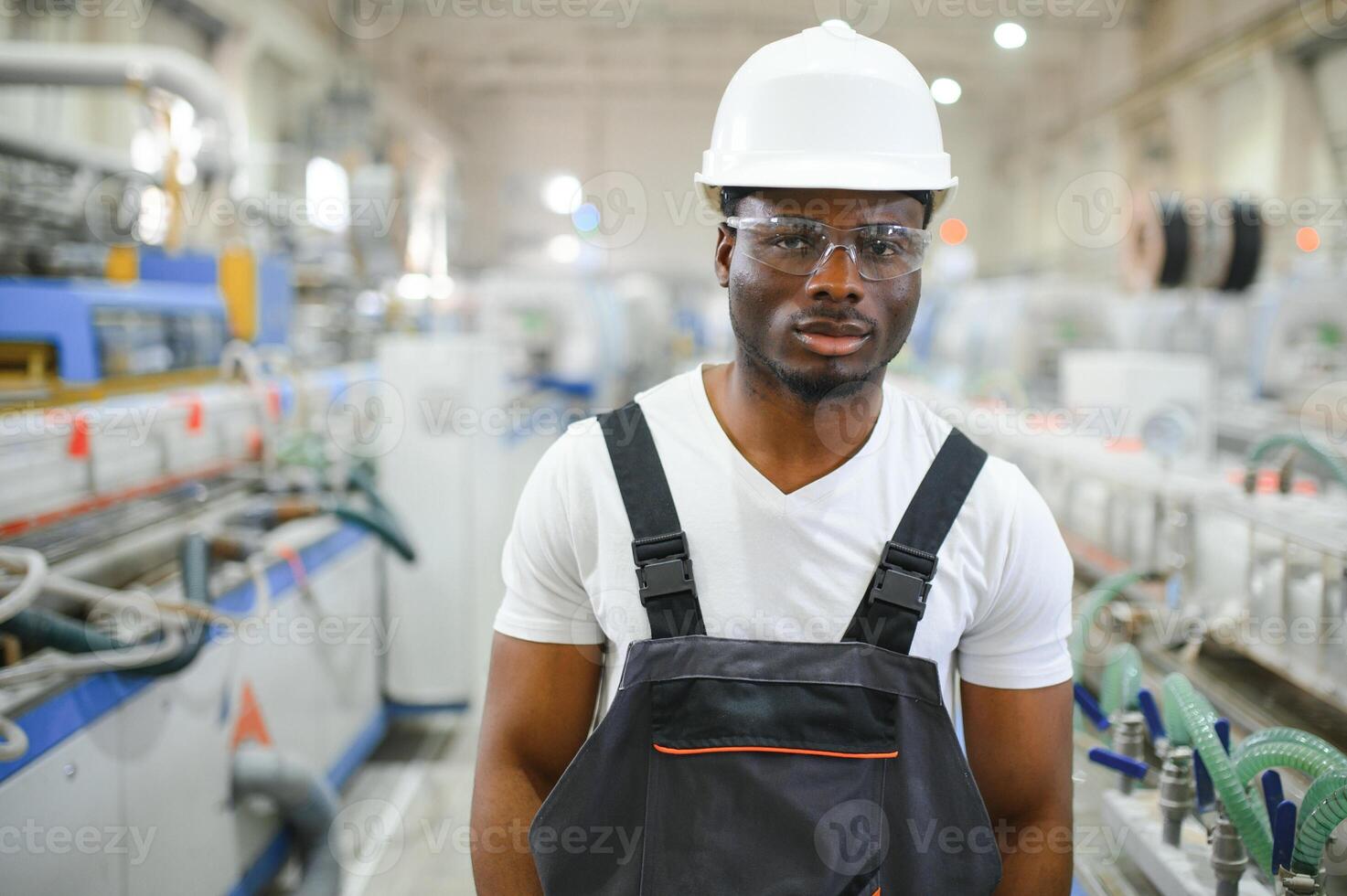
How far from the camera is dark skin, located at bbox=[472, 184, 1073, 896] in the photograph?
3.54 feet

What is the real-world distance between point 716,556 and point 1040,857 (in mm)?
541

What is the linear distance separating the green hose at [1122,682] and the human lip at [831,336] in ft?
2.90

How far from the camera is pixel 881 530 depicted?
3.64ft

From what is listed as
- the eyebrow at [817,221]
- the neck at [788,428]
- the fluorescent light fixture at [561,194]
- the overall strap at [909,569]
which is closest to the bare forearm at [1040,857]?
the overall strap at [909,569]

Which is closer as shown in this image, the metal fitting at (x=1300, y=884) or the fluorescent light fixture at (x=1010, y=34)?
the metal fitting at (x=1300, y=884)

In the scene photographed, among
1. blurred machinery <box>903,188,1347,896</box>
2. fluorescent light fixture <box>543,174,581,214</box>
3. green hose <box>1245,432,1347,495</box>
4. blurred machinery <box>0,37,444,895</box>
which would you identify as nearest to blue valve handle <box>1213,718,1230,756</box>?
blurred machinery <box>903,188,1347,896</box>

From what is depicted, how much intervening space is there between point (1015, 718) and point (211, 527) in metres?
2.10

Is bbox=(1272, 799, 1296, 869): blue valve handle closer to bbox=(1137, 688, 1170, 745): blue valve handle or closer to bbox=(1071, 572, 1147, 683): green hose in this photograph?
bbox=(1137, 688, 1170, 745): blue valve handle

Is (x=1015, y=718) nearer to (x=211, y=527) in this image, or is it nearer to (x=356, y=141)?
(x=211, y=527)

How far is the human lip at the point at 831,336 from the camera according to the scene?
3.46 ft

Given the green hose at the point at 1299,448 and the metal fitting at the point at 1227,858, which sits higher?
the green hose at the point at 1299,448

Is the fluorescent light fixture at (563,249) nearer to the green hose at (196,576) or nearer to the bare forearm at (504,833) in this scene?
the green hose at (196,576)

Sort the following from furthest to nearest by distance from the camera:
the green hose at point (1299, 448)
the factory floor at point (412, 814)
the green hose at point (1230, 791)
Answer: the factory floor at point (412, 814) → the green hose at point (1299, 448) → the green hose at point (1230, 791)

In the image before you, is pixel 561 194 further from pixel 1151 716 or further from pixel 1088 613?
pixel 1151 716
